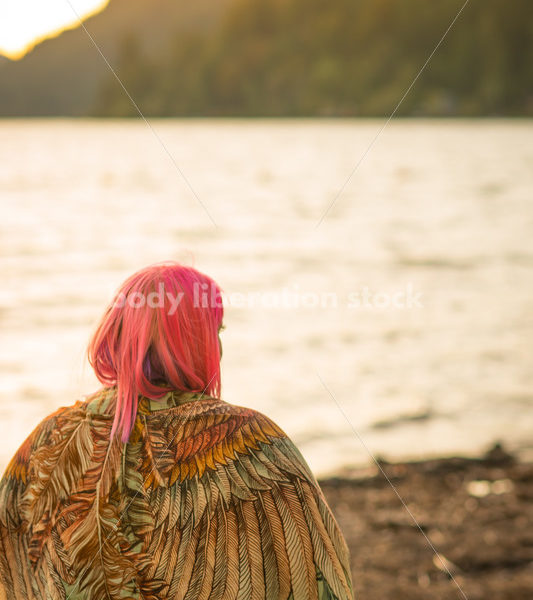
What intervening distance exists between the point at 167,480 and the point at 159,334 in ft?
1.11

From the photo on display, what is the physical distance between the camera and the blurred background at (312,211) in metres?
9.95

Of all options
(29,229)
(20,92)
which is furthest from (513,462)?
(20,92)

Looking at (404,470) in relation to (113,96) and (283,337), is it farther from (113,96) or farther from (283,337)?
(113,96)

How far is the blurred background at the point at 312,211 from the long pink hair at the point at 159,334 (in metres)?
0.35

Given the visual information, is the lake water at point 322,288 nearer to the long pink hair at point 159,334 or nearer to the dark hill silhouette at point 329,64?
the long pink hair at point 159,334

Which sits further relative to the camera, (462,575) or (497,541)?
(497,541)

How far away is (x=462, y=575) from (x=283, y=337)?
28.7 ft

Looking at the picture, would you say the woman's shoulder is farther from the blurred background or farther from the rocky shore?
the rocky shore

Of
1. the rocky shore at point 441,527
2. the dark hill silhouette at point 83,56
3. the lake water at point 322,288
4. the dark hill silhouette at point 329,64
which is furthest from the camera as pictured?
the dark hill silhouette at point 83,56

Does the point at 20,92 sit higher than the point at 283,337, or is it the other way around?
the point at 20,92

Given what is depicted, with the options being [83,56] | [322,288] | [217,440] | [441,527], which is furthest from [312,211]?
[83,56]

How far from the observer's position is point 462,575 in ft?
15.4

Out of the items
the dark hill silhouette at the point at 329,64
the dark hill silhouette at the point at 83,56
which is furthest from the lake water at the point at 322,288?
the dark hill silhouette at the point at 83,56

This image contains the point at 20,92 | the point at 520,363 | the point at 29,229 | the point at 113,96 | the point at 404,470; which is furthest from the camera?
the point at 20,92
